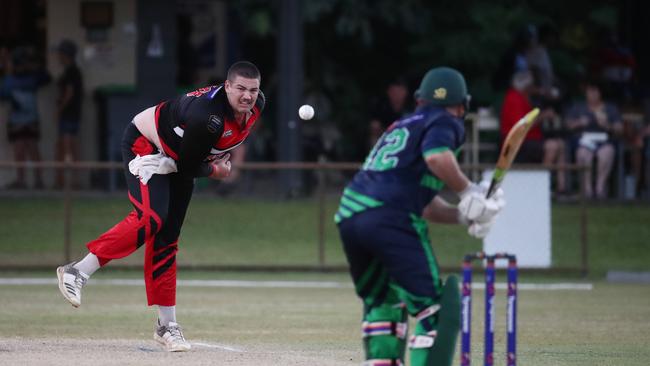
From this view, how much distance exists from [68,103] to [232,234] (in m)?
4.73

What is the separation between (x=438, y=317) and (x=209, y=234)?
36.1 feet

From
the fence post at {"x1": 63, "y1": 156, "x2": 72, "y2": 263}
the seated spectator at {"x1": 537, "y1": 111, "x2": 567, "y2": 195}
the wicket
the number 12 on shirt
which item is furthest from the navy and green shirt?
the seated spectator at {"x1": 537, "y1": 111, "x2": 567, "y2": 195}

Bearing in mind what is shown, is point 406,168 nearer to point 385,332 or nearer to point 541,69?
point 385,332

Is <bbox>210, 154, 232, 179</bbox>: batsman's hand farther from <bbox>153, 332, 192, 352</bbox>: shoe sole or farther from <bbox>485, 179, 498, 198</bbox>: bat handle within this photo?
<bbox>485, 179, 498, 198</bbox>: bat handle

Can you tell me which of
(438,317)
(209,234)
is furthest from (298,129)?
(438,317)

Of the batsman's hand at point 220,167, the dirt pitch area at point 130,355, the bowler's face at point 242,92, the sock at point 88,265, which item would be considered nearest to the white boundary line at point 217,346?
the dirt pitch area at point 130,355

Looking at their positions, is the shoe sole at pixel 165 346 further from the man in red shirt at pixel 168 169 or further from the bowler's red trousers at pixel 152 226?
the bowler's red trousers at pixel 152 226

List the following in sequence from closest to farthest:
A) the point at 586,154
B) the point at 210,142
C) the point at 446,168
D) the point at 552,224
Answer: the point at 446,168 → the point at 210,142 → the point at 552,224 → the point at 586,154

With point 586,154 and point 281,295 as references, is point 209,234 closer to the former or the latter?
point 281,295

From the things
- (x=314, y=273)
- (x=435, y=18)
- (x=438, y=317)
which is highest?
(x=435, y=18)

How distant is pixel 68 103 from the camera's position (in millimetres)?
22219

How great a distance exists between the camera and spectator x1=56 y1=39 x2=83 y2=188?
22172 mm

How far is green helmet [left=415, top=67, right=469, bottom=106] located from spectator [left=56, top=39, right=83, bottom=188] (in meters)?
14.6

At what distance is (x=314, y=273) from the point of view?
61.3 ft
